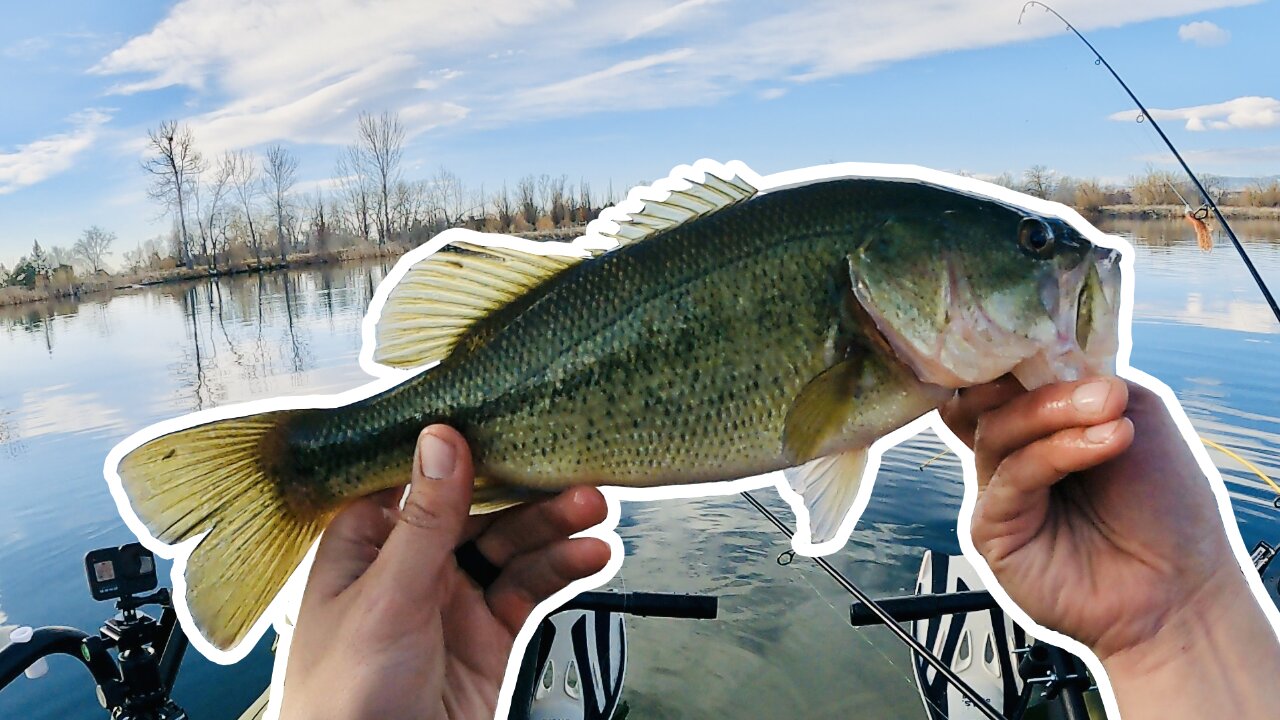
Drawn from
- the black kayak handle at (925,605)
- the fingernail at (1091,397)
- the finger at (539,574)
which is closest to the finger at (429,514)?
the finger at (539,574)

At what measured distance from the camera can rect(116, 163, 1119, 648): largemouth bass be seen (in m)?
1.25

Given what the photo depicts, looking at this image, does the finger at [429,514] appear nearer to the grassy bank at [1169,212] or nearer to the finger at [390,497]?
the finger at [390,497]

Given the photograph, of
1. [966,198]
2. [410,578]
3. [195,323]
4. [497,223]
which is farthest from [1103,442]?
[195,323]

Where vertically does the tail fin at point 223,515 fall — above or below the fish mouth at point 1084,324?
below

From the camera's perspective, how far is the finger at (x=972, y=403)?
1.30 metres

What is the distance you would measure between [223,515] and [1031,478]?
1376 mm

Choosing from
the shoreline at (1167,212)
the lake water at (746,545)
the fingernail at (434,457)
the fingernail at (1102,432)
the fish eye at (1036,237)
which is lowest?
the lake water at (746,545)

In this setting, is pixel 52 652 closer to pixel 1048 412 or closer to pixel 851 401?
pixel 851 401

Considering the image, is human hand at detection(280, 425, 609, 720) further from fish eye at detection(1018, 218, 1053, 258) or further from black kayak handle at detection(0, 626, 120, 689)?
black kayak handle at detection(0, 626, 120, 689)

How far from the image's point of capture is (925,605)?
2240 millimetres

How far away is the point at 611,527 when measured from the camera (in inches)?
68.2

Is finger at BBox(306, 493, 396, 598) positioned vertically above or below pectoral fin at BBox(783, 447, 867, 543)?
below

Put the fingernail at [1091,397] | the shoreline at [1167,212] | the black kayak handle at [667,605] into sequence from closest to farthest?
the fingernail at [1091,397] < the black kayak handle at [667,605] < the shoreline at [1167,212]

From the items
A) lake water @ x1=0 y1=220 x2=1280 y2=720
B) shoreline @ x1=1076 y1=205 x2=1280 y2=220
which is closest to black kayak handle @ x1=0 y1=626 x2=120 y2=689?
lake water @ x1=0 y1=220 x2=1280 y2=720
